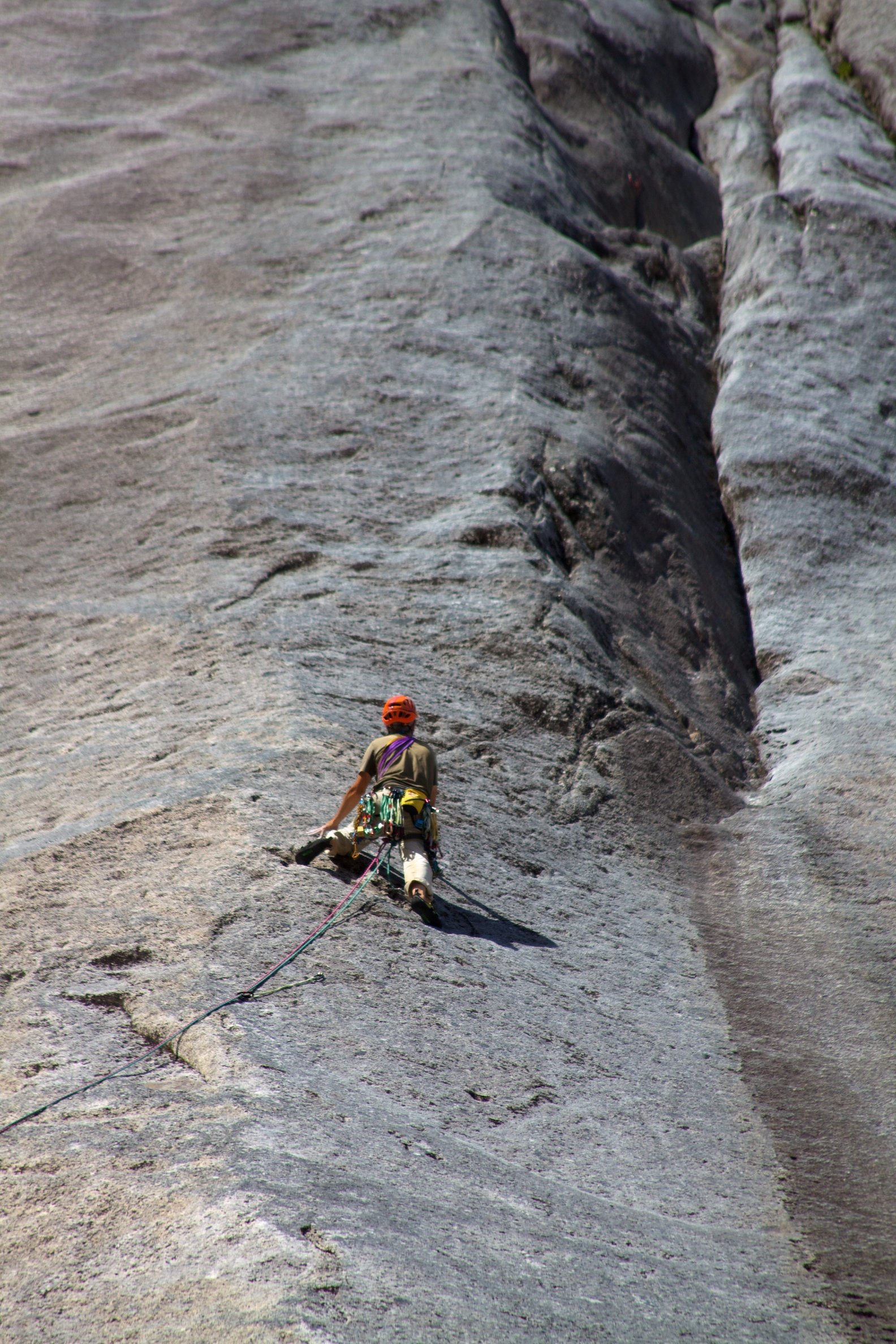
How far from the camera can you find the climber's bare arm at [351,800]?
7.21 m

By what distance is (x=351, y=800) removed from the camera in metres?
7.34

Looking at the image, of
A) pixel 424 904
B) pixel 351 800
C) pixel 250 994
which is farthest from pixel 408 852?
pixel 250 994

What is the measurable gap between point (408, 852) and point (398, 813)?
10.8 inches

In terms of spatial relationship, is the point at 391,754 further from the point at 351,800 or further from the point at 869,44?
the point at 869,44

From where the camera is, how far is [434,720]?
992cm

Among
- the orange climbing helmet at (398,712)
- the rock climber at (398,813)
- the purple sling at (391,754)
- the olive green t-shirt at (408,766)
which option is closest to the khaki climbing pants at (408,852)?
the rock climber at (398,813)

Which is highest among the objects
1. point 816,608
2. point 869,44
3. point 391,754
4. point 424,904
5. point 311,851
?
point 869,44

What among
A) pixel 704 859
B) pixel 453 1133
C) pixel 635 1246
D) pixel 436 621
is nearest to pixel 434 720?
pixel 436 621

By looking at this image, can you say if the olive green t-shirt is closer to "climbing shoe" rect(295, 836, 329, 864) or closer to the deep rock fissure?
"climbing shoe" rect(295, 836, 329, 864)

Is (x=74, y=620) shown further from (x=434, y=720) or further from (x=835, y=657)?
(x=835, y=657)

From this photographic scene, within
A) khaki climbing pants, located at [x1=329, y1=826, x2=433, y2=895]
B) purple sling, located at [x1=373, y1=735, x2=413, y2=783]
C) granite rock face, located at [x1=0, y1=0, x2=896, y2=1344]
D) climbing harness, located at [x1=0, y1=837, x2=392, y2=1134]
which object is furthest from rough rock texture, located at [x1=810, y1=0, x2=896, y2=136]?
climbing harness, located at [x1=0, y1=837, x2=392, y2=1134]

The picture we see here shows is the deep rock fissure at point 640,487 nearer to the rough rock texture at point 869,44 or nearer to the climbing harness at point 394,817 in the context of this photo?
the climbing harness at point 394,817

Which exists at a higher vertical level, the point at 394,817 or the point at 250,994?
the point at 250,994

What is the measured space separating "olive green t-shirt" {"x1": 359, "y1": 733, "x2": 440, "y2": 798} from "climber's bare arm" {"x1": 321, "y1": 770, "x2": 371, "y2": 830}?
0.08 m
